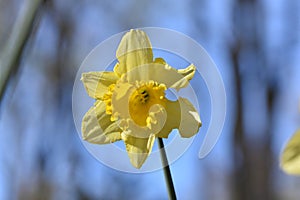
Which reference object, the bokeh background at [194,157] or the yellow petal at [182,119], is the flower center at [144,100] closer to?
the yellow petal at [182,119]

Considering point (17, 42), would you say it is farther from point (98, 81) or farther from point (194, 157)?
point (194, 157)

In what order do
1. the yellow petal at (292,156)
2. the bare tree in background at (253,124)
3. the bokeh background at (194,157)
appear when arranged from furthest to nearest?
the bare tree in background at (253,124) → the bokeh background at (194,157) → the yellow petal at (292,156)

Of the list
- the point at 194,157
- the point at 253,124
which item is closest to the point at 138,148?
the point at 194,157

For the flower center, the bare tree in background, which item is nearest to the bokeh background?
the bare tree in background

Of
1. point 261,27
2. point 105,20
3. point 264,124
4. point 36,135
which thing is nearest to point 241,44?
point 261,27

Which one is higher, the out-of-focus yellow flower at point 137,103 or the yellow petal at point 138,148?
the out-of-focus yellow flower at point 137,103

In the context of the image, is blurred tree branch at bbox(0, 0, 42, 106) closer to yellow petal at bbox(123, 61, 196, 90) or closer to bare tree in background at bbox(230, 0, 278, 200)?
yellow petal at bbox(123, 61, 196, 90)

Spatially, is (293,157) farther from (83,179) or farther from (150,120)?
(83,179)

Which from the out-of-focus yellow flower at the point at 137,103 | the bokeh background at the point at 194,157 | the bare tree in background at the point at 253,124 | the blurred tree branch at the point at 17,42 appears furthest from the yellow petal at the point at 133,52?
the bare tree in background at the point at 253,124
